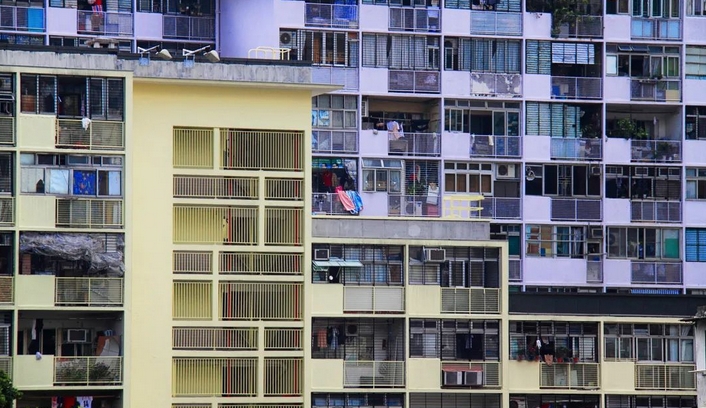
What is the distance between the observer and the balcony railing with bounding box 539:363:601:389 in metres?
54.0

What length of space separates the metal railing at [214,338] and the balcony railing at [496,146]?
12756mm

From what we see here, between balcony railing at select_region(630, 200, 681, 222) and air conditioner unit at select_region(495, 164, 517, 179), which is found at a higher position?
air conditioner unit at select_region(495, 164, 517, 179)

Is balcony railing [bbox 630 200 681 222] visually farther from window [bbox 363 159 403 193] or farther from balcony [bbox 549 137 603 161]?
window [bbox 363 159 403 193]

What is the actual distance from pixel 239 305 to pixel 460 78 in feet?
42.3

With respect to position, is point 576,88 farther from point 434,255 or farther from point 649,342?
point 434,255

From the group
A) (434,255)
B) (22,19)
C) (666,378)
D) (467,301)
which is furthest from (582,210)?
(22,19)

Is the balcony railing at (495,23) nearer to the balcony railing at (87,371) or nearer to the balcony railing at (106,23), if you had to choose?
the balcony railing at (106,23)

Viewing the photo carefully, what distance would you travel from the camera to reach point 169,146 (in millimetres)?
50562

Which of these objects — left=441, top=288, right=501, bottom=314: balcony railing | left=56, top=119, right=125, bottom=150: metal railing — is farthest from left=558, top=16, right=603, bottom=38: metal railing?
left=56, top=119, right=125, bottom=150: metal railing

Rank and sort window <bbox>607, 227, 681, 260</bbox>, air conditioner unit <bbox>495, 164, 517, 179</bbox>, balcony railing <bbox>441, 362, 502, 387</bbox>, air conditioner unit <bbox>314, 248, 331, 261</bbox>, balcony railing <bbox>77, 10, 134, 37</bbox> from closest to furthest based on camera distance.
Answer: air conditioner unit <bbox>314, 248, 331, 261</bbox> → balcony railing <bbox>441, 362, 502, 387</bbox> → balcony railing <bbox>77, 10, 134, 37</bbox> → air conditioner unit <bbox>495, 164, 517, 179</bbox> → window <bbox>607, 227, 681, 260</bbox>

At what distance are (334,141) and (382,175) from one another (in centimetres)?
161

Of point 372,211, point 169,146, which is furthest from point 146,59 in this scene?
point 372,211

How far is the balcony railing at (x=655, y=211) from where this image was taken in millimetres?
62000

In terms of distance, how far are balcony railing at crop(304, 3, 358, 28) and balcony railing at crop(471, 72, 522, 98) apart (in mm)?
3659
